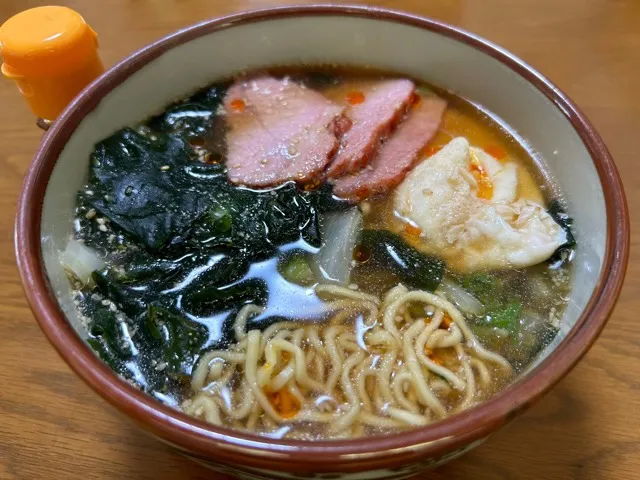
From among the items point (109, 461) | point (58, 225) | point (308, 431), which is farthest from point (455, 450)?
point (58, 225)

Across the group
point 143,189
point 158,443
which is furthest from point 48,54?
point 158,443

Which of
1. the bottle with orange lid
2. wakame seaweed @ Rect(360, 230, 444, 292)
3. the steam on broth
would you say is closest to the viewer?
the steam on broth

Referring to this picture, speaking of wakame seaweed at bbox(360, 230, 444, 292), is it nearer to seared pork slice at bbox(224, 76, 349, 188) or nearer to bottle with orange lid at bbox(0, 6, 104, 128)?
seared pork slice at bbox(224, 76, 349, 188)

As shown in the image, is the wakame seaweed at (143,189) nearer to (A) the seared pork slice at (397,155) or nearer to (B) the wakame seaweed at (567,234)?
(A) the seared pork slice at (397,155)

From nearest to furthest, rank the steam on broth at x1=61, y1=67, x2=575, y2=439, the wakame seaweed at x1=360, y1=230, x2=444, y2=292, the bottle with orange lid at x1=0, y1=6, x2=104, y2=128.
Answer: the steam on broth at x1=61, y1=67, x2=575, y2=439
the wakame seaweed at x1=360, y1=230, x2=444, y2=292
the bottle with orange lid at x1=0, y1=6, x2=104, y2=128

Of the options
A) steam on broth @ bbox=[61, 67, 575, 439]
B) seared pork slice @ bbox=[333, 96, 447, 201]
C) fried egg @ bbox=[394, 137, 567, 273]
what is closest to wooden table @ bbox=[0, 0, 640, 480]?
steam on broth @ bbox=[61, 67, 575, 439]

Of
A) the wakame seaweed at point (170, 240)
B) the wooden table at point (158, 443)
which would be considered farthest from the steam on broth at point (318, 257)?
the wooden table at point (158, 443)
